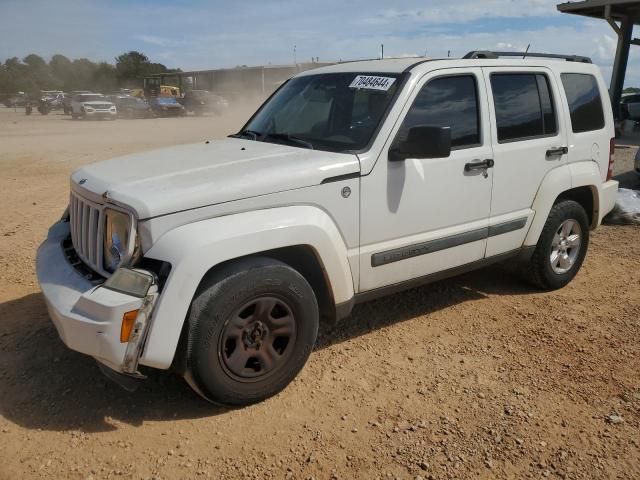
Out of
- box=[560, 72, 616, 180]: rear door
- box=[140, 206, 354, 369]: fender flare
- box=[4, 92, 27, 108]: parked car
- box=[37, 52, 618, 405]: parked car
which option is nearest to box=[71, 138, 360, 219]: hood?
box=[37, 52, 618, 405]: parked car

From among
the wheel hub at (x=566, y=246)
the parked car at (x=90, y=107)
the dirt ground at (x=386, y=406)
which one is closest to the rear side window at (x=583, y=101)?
the wheel hub at (x=566, y=246)

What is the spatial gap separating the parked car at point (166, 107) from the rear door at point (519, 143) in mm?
33312

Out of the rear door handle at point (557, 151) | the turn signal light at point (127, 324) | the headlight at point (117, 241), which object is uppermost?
the rear door handle at point (557, 151)

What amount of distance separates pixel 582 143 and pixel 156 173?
3.56 m

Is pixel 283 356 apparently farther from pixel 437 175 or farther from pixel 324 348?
pixel 437 175

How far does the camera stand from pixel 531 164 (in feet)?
13.9

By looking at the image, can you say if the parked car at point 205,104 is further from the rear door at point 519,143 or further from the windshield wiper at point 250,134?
the rear door at point 519,143

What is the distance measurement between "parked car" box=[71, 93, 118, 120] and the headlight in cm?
3063

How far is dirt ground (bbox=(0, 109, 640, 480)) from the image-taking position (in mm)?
2656

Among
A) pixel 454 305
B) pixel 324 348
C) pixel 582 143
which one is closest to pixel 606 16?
pixel 582 143

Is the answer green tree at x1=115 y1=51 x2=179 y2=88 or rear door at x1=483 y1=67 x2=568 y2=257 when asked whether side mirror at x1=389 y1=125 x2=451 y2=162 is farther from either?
green tree at x1=115 y1=51 x2=179 y2=88

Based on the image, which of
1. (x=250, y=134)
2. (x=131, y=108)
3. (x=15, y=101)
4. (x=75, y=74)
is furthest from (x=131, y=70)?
(x=250, y=134)

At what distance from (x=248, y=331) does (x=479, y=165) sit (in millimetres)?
2028

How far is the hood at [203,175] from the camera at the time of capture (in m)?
2.76
